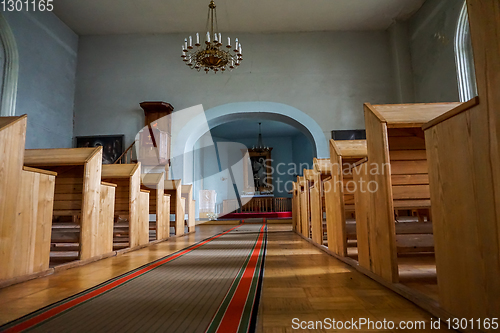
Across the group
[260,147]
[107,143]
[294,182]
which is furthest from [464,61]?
[260,147]

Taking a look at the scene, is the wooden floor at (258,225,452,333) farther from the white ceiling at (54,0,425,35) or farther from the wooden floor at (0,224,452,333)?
the white ceiling at (54,0,425,35)

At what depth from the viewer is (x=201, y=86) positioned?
7.94 metres

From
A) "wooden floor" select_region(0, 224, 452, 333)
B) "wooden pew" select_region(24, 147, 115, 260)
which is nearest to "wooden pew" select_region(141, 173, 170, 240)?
"wooden pew" select_region(24, 147, 115, 260)

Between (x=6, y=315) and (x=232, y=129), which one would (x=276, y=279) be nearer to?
(x=6, y=315)

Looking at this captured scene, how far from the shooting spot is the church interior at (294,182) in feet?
3.47

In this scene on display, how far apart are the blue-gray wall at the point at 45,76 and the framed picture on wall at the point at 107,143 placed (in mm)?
303

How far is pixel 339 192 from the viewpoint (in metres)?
2.39

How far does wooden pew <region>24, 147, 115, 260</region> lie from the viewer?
2.47m

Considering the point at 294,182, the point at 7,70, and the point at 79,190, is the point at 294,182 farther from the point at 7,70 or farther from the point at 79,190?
the point at 7,70

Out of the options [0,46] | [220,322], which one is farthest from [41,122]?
[220,322]

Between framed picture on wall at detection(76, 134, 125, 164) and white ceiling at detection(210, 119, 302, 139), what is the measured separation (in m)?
4.84

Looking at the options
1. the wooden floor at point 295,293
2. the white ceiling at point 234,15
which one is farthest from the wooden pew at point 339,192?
the white ceiling at point 234,15

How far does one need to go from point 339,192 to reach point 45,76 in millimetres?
7140

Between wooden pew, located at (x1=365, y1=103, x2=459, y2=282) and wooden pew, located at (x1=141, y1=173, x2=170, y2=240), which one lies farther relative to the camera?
wooden pew, located at (x1=141, y1=173, x2=170, y2=240)
